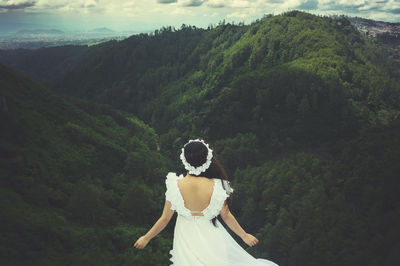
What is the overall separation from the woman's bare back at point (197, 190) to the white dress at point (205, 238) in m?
0.10

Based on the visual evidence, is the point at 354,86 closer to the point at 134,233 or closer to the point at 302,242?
the point at 302,242

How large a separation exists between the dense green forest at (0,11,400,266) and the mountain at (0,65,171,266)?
11.1 inches

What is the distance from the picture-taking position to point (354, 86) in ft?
417

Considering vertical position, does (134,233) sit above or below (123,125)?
above

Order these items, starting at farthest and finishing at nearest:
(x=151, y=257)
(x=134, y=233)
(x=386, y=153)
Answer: (x=386, y=153)
(x=134, y=233)
(x=151, y=257)

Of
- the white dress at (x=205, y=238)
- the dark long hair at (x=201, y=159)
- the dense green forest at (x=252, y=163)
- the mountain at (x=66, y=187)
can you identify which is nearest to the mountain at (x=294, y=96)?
the dense green forest at (x=252, y=163)

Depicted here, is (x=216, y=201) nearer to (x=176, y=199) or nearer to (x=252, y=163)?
(x=176, y=199)

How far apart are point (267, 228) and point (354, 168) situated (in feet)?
76.5

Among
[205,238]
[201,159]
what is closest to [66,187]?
[205,238]

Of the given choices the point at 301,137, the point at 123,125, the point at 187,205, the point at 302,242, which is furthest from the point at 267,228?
the point at 123,125

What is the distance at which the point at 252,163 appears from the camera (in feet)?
352

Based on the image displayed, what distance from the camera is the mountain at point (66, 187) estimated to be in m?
43.4

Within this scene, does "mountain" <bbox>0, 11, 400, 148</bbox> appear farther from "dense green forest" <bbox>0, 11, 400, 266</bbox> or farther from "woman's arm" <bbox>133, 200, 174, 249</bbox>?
"woman's arm" <bbox>133, 200, 174, 249</bbox>

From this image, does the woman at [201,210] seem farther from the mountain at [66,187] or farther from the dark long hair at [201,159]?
the mountain at [66,187]
